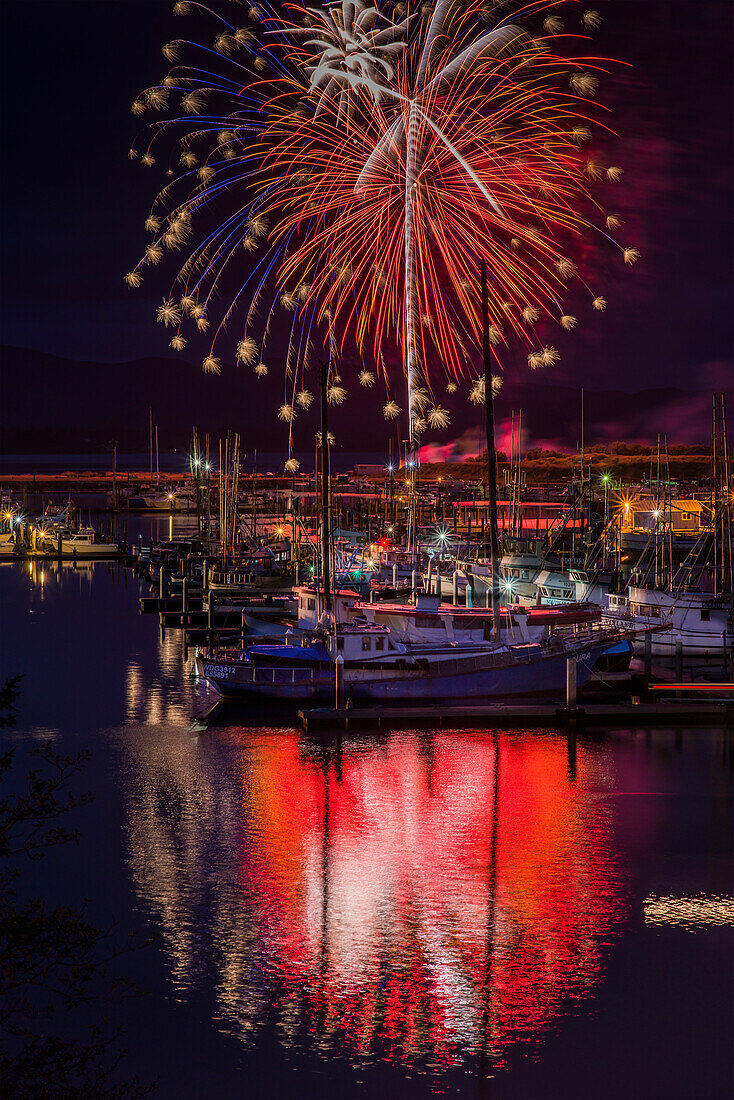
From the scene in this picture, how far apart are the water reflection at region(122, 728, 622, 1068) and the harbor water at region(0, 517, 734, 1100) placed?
7cm

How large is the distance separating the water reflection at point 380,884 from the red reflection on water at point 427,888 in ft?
0.16

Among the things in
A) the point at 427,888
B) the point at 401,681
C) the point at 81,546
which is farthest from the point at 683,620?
the point at 81,546

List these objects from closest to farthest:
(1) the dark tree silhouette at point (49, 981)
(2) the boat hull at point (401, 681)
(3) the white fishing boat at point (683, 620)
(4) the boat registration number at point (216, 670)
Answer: (1) the dark tree silhouette at point (49, 981) → (2) the boat hull at point (401, 681) → (4) the boat registration number at point (216, 670) → (3) the white fishing boat at point (683, 620)

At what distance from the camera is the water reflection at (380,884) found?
19.3m

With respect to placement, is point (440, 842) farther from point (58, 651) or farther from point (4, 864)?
point (58, 651)

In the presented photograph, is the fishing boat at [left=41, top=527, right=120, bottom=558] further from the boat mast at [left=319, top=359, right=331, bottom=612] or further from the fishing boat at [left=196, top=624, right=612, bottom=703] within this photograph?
the fishing boat at [left=196, top=624, right=612, bottom=703]

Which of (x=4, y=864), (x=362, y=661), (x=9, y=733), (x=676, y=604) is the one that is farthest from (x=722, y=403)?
(x=4, y=864)

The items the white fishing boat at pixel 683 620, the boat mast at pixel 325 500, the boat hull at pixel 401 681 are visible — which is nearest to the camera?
the boat hull at pixel 401 681

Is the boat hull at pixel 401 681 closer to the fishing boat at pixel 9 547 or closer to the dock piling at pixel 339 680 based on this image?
the dock piling at pixel 339 680

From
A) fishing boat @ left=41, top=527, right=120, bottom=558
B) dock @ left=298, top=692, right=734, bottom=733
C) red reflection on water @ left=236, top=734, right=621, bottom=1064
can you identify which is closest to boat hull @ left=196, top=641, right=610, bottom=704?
dock @ left=298, top=692, right=734, bottom=733

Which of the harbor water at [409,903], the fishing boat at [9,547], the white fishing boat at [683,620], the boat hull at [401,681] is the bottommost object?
the harbor water at [409,903]

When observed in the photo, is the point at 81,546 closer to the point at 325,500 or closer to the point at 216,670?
the point at 325,500

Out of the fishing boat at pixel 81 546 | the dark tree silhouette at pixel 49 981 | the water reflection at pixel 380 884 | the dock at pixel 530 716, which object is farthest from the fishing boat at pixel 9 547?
the dark tree silhouette at pixel 49 981

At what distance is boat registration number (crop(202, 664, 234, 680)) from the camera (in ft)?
137
